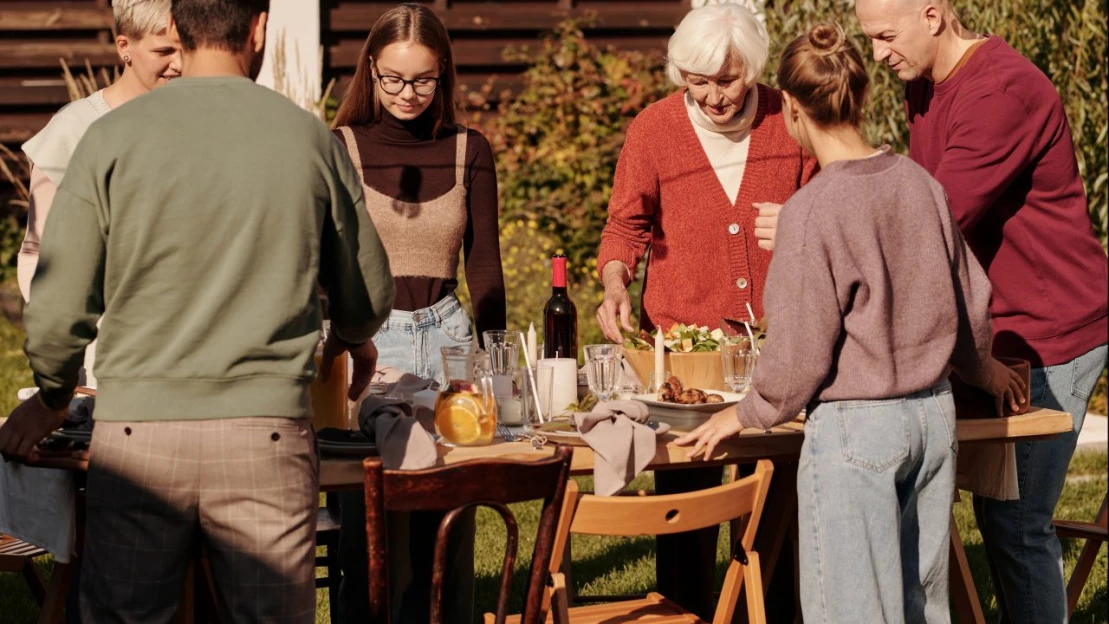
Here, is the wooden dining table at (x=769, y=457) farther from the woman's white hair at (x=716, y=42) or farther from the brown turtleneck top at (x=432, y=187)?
the woman's white hair at (x=716, y=42)

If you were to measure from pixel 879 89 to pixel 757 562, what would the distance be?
4.84 meters

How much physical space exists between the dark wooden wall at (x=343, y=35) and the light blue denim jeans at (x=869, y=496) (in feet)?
22.1

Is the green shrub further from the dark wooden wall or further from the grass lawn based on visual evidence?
the grass lawn

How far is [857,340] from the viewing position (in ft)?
8.40

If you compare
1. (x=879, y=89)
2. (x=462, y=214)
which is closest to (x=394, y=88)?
(x=462, y=214)

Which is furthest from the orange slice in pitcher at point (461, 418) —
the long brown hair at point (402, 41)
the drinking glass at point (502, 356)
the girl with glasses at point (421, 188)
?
the long brown hair at point (402, 41)

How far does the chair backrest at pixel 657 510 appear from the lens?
8.60ft

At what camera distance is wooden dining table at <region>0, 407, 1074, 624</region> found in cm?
269

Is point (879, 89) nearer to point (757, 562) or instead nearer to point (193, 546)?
point (757, 562)

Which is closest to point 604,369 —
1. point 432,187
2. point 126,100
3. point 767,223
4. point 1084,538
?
point 767,223

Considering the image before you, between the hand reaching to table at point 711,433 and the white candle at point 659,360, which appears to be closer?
the hand reaching to table at point 711,433

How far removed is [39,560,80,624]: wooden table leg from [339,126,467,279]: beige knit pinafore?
1167 millimetres

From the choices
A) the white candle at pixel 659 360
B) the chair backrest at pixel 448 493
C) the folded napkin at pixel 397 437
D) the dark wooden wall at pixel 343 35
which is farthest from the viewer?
the dark wooden wall at pixel 343 35

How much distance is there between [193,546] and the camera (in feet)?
7.88
